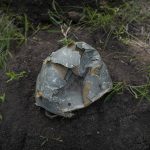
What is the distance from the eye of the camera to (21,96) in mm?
3176

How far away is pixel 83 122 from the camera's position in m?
3.00

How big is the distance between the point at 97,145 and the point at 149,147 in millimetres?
320

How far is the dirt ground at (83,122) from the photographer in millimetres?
2922

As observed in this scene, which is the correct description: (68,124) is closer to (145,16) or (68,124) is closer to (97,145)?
(97,145)

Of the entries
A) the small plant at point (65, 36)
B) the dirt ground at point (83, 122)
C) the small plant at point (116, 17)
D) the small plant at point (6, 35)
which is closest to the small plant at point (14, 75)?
the dirt ground at point (83, 122)

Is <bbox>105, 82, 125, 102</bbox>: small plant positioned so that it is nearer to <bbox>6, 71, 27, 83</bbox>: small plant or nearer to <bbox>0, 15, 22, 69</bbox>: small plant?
<bbox>6, 71, 27, 83</bbox>: small plant

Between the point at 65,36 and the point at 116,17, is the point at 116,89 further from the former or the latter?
the point at 116,17

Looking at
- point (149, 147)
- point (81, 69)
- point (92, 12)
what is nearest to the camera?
point (149, 147)

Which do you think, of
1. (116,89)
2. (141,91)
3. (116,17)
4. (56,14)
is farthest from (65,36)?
(141,91)

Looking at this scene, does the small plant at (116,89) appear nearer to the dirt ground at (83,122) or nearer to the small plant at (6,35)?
the dirt ground at (83,122)

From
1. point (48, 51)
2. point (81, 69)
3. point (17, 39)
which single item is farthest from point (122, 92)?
point (17, 39)

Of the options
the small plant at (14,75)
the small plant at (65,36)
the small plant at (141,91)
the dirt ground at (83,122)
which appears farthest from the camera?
the small plant at (65,36)

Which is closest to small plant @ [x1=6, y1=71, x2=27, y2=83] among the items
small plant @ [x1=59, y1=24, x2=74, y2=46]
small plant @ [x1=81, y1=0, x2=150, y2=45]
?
small plant @ [x1=59, y1=24, x2=74, y2=46]

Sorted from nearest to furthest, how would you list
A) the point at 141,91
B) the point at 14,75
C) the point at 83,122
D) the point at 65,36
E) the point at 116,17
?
the point at 83,122 → the point at 141,91 → the point at 14,75 → the point at 65,36 → the point at 116,17
